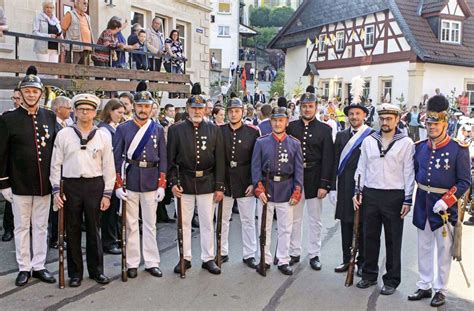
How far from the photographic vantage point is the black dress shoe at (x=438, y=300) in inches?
225

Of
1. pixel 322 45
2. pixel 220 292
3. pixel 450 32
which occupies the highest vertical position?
pixel 450 32

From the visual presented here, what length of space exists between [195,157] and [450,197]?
2.89 m

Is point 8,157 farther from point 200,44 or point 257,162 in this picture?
point 200,44

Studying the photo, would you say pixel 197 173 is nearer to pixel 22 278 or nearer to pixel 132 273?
pixel 132 273

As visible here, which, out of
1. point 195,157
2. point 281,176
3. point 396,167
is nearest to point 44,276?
point 195,157

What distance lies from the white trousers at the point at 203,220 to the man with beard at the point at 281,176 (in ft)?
2.05

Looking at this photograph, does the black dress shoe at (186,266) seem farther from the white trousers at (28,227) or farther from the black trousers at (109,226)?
the white trousers at (28,227)

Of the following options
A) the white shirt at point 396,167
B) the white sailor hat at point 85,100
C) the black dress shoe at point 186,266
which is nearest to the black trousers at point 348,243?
the white shirt at point 396,167

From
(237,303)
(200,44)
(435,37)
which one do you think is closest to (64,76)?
(237,303)

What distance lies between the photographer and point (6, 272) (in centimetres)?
635

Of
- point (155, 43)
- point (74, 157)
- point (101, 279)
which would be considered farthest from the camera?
point (155, 43)

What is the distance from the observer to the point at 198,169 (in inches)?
258

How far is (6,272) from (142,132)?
2272mm

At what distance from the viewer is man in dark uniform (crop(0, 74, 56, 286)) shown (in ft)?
19.6
